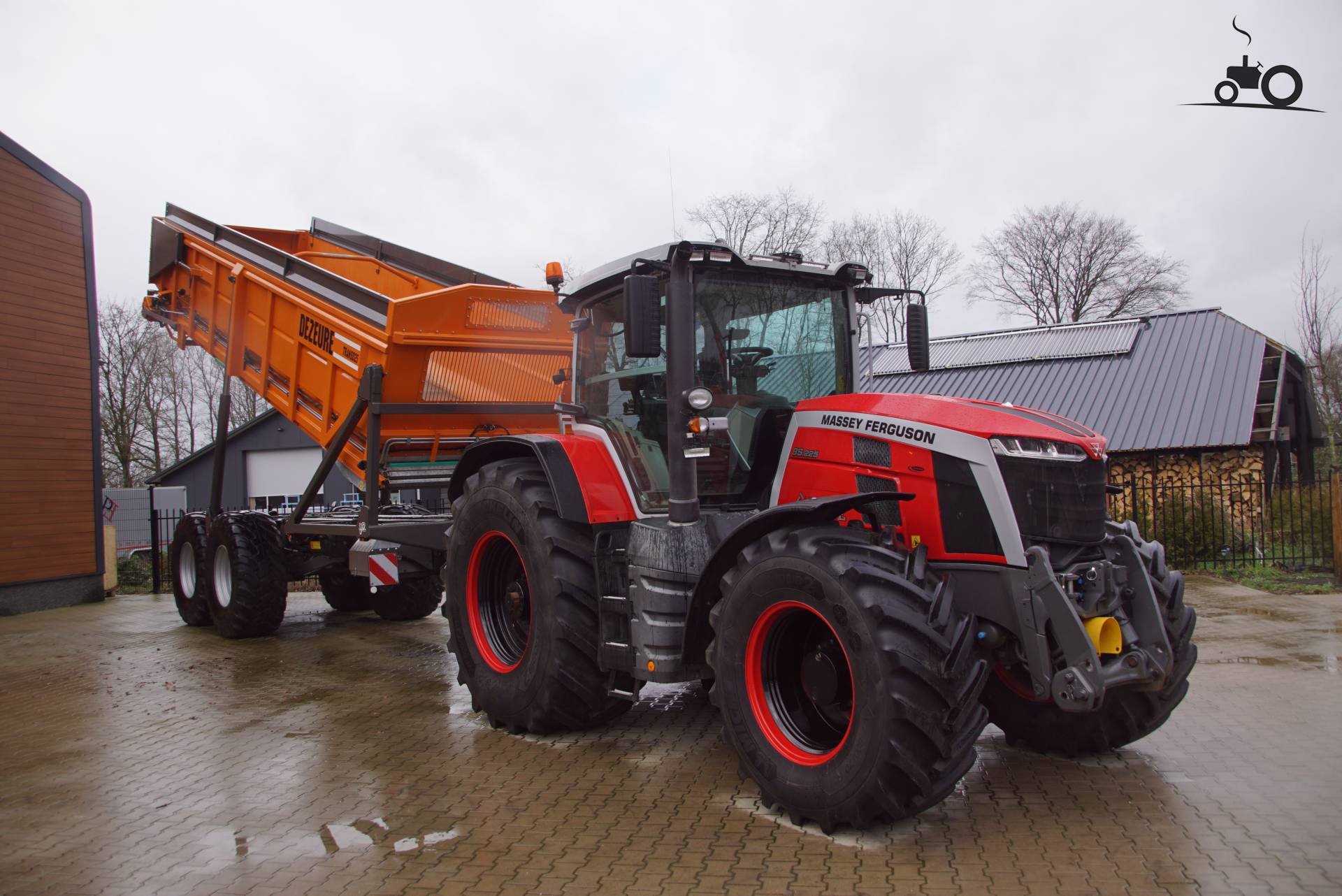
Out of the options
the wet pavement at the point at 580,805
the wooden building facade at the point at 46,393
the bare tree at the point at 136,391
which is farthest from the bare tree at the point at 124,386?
the wet pavement at the point at 580,805

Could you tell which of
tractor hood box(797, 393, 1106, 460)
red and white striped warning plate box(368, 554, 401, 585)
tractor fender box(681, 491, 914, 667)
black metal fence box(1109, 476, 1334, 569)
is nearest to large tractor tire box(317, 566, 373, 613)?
red and white striped warning plate box(368, 554, 401, 585)

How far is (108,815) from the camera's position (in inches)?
185

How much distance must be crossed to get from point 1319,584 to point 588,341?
1013 centimetres

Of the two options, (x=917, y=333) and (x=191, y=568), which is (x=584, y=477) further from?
(x=191, y=568)

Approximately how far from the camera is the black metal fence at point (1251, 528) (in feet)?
43.3

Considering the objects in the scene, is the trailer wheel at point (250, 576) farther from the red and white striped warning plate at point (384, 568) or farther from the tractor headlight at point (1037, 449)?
the tractor headlight at point (1037, 449)

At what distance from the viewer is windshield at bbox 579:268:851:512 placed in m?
5.24

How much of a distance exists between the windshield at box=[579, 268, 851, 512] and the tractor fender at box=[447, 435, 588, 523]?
0.33 meters

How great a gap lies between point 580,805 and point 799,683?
1.19 metres

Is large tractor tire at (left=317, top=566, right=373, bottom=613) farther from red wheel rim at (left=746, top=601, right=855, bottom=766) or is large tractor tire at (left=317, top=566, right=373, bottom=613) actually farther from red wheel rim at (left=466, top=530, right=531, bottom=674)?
red wheel rim at (left=746, top=601, right=855, bottom=766)

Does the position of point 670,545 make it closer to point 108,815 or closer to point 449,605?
point 449,605

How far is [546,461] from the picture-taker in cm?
566

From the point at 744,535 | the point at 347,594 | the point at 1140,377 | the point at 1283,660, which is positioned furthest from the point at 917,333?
the point at 1140,377

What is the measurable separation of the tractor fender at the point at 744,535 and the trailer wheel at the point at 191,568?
7163mm
